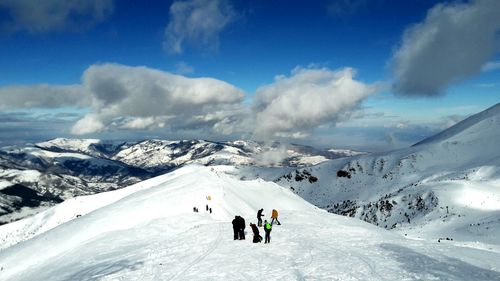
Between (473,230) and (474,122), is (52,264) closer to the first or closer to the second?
(473,230)

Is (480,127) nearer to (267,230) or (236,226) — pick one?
(267,230)

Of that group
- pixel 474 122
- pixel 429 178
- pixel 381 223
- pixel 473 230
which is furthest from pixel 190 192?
pixel 474 122

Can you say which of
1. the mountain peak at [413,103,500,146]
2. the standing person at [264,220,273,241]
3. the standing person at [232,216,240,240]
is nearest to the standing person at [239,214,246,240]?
the standing person at [232,216,240,240]

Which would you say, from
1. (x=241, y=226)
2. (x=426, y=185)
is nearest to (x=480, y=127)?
(x=426, y=185)

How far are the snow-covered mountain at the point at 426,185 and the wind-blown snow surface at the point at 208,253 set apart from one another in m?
28.6

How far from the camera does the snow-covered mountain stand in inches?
2502

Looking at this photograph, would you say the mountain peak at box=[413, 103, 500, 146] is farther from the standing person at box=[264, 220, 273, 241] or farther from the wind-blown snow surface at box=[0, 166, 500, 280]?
the standing person at box=[264, 220, 273, 241]

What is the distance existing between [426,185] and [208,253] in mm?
71869

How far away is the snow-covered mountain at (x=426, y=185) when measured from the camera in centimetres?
6356

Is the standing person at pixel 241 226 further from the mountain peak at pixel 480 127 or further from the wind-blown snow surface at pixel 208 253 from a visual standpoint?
the mountain peak at pixel 480 127

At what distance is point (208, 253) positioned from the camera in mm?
24703

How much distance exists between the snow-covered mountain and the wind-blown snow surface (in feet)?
93.7

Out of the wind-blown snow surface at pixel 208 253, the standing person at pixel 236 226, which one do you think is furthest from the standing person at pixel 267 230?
the standing person at pixel 236 226

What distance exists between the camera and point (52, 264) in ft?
91.7
